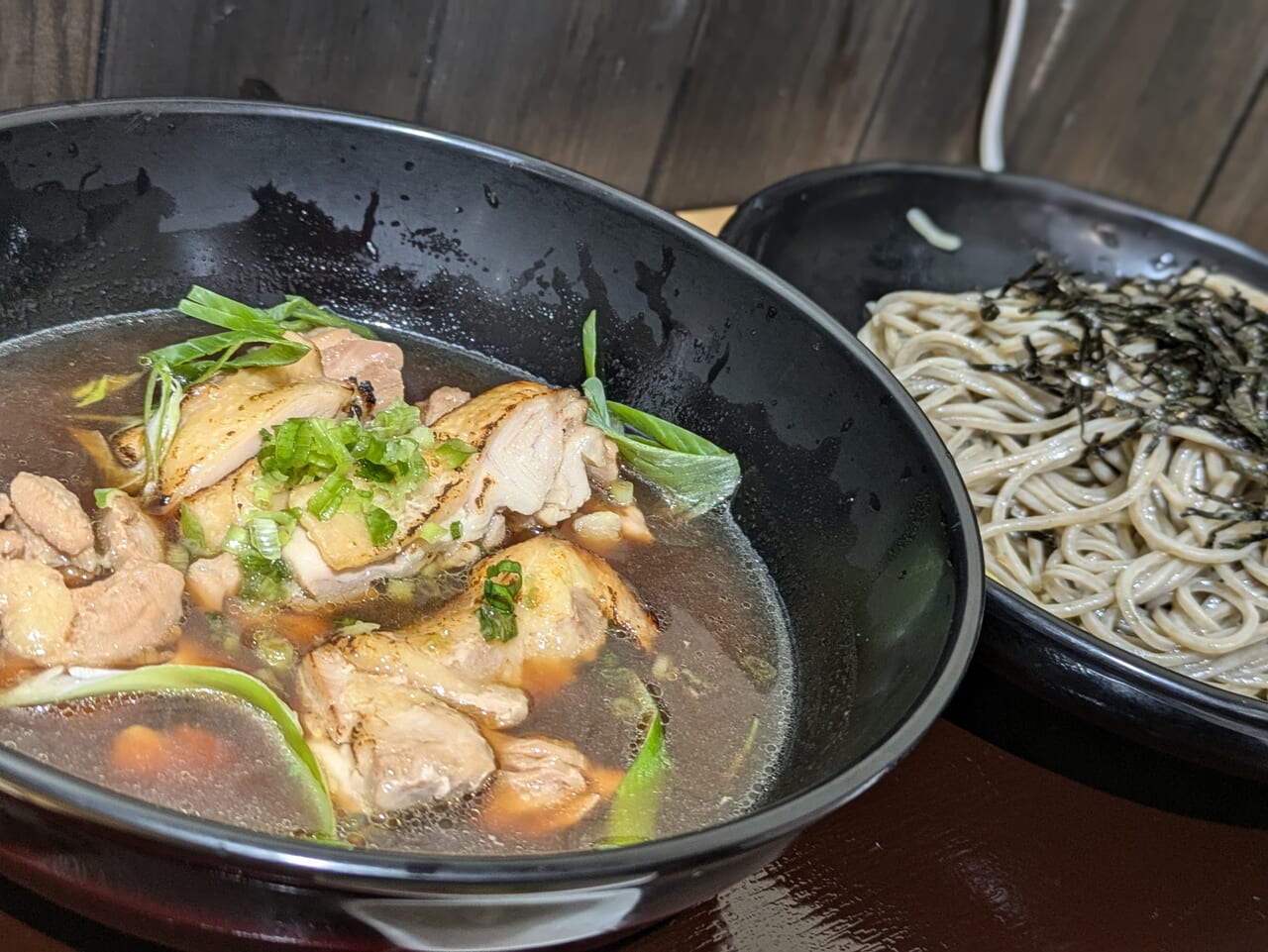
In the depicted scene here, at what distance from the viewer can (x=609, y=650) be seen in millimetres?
1529

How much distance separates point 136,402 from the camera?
1.70 m

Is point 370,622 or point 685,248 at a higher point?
point 685,248

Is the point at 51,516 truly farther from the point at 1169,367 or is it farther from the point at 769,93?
the point at 769,93

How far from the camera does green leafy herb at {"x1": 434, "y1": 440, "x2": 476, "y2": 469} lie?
5.31 ft

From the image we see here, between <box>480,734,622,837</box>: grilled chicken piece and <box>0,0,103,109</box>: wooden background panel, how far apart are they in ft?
4.87

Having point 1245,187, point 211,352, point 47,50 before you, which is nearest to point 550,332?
point 211,352

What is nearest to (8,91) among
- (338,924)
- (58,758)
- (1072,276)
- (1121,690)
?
(58,758)

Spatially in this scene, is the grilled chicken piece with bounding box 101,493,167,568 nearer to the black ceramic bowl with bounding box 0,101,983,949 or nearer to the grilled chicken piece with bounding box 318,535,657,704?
the grilled chicken piece with bounding box 318,535,657,704

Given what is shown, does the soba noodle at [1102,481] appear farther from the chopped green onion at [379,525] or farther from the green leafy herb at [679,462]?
the chopped green onion at [379,525]

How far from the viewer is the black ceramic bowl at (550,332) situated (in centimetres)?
104

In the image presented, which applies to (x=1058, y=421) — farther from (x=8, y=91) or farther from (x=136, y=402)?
(x=8, y=91)

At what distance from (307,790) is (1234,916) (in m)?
1.32

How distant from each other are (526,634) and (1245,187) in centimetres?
349

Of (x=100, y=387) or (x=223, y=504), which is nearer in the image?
(x=223, y=504)
